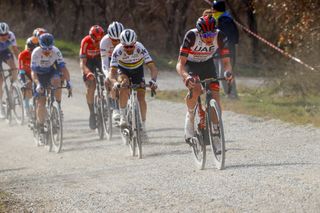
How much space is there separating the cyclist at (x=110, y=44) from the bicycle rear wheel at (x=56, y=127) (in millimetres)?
913

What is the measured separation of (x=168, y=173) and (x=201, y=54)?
5.27 feet

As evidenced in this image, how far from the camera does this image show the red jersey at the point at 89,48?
14.9 meters

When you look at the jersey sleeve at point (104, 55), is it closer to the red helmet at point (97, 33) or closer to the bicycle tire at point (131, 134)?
the red helmet at point (97, 33)

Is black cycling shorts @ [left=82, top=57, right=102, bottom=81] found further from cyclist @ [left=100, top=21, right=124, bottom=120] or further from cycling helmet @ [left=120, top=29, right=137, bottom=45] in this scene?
cycling helmet @ [left=120, top=29, right=137, bottom=45]

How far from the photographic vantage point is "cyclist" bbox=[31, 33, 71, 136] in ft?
45.0

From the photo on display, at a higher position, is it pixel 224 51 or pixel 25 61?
pixel 224 51

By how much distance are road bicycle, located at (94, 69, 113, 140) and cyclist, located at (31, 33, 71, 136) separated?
1.00 metres

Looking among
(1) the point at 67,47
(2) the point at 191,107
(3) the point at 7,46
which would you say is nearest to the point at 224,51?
(2) the point at 191,107

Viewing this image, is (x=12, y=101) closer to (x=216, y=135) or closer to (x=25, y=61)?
(x=25, y=61)

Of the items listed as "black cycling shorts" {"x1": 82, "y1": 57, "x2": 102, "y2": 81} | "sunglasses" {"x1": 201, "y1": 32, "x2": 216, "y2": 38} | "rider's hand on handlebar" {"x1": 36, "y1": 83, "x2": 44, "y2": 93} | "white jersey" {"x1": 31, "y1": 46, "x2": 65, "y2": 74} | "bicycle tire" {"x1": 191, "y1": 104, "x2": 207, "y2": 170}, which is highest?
"sunglasses" {"x1": 201, "y1": 32, "x2": 216, "y2": 38}

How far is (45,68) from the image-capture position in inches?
552

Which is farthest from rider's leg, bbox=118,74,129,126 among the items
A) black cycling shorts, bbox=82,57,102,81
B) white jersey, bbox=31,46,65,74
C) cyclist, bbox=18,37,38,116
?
cyclist, bbox=18,37,38,116

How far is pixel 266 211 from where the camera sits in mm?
7996

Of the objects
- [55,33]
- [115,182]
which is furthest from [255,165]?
[55,33]
